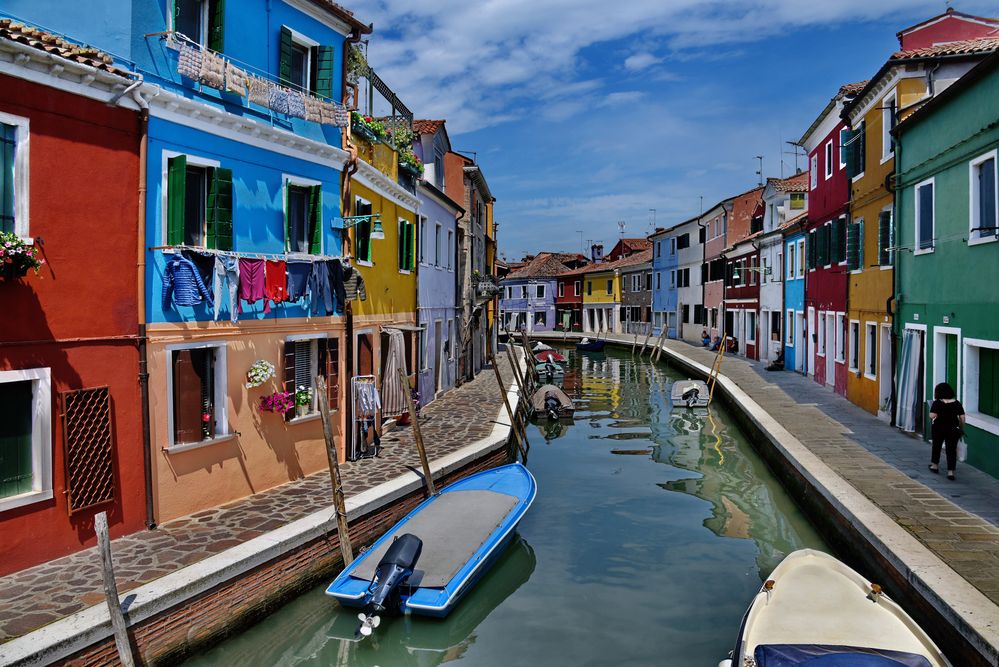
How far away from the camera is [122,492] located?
9.34m

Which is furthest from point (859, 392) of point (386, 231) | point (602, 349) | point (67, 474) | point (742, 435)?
→ point (602, 349)

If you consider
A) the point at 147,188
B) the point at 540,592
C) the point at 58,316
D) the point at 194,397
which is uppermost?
the point at 147,188

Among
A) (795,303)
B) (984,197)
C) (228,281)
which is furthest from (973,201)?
(795,303)

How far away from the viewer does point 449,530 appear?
34.1 ft

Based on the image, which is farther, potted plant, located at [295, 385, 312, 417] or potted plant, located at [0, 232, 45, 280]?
potted plant, located at [295, 385, 312, 417]

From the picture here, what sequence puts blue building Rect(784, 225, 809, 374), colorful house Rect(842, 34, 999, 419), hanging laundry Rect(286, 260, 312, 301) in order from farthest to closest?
blue building Rect(784, 225, 809, 374)
colorful house Rect(842, 34, 999, 419)
hanging laundry Rect(286, 260, 312, 301)

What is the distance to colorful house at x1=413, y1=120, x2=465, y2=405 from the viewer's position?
20.9m

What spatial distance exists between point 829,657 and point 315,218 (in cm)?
1004

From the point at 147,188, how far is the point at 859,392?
18058 millimetres

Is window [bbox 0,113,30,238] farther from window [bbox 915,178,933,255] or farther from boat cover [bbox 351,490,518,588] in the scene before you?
window [bbox 915,178,933,255]

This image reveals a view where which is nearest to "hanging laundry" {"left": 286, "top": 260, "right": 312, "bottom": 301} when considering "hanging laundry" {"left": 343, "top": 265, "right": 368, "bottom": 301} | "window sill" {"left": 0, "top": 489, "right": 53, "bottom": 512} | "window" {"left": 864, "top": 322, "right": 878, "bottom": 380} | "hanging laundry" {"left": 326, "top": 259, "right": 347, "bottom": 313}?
"hanging laundry" {"left": 326, "top": 259, "right": 347, "bottom": 313}

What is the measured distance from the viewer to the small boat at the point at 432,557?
8.73 meters

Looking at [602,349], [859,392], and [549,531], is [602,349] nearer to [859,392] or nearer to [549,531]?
[859,392]

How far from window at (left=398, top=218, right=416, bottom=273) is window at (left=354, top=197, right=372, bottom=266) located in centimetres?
268
